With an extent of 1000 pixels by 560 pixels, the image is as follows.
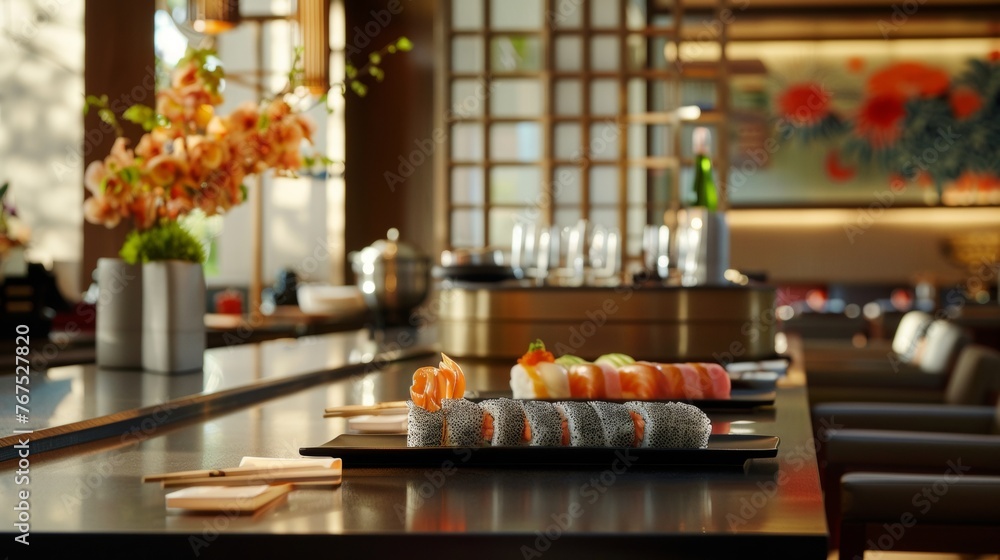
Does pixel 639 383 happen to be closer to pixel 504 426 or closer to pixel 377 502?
pixel 504 426

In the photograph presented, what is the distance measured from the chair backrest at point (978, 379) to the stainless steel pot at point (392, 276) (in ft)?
5.06

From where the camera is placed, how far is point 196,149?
6.44 feet

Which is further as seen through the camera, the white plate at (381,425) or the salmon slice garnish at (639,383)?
the salmon slice garnish at (639,383)

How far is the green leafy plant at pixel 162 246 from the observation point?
200 centimetres

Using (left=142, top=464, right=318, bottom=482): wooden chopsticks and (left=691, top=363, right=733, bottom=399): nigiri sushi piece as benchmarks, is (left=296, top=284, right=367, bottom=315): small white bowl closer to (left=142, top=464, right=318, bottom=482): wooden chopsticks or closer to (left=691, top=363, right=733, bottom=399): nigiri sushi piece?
(left=691, top=363, right=733, bottom=399): nigiri sushi piece

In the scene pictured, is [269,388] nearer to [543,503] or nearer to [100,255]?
[543,503]

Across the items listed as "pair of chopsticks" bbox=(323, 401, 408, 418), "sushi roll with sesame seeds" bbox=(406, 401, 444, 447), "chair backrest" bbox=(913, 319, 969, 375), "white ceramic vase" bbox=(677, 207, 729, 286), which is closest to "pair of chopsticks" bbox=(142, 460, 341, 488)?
"sushi roll with sesame seeds" bbox=(406, 401, 444, 447)

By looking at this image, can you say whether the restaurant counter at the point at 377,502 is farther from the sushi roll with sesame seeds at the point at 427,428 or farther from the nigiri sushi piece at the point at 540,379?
the nigiri sushi piece at the point at 540,379

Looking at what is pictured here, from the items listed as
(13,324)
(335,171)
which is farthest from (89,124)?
(335,171)

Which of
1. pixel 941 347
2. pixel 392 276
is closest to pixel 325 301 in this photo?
pixel 392 276

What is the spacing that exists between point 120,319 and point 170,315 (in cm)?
12

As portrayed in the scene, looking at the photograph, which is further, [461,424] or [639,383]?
[639,383]

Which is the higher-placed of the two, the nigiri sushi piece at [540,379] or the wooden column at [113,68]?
the wooden column at [113,68]

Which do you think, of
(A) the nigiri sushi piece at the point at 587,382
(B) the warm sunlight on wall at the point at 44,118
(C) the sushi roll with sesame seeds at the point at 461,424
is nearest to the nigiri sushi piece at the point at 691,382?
(A) the nigiri sushi piece at the point at 587,382
